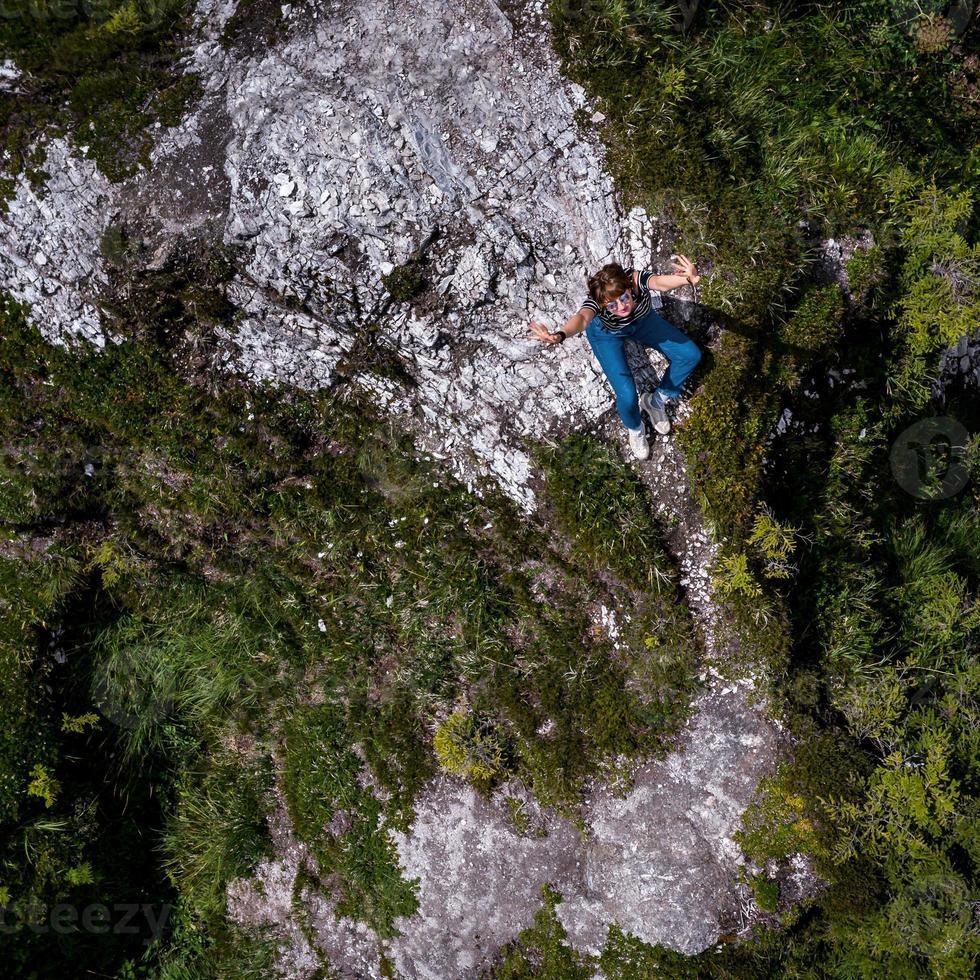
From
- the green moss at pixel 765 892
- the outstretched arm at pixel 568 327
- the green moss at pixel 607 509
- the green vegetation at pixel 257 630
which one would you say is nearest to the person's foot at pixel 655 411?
the green moss at pixel 607 509

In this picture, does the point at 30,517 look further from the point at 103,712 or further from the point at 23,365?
the point at 103,712

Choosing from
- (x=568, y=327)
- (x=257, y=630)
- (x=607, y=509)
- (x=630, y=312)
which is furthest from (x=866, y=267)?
(x=257, y=630)

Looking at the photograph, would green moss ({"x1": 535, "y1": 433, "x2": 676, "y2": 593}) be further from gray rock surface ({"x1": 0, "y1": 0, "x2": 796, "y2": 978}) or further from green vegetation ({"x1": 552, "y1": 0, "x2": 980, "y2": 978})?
green vegetation ({"x1": 552, "y1": 0, "x2": 980, "y2": 978})

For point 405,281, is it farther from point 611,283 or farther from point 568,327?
point 611,283

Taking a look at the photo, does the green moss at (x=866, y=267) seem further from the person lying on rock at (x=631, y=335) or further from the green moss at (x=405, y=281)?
the green moss at (x=405, y=281)

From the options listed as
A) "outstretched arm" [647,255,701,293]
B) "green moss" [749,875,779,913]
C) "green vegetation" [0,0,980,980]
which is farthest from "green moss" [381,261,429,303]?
"green moss" [749,875,779,913]

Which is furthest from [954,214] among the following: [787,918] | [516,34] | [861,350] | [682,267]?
[787,918]

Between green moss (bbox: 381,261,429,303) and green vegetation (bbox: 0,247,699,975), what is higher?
green moss (bbox: 381,261,429,303)
